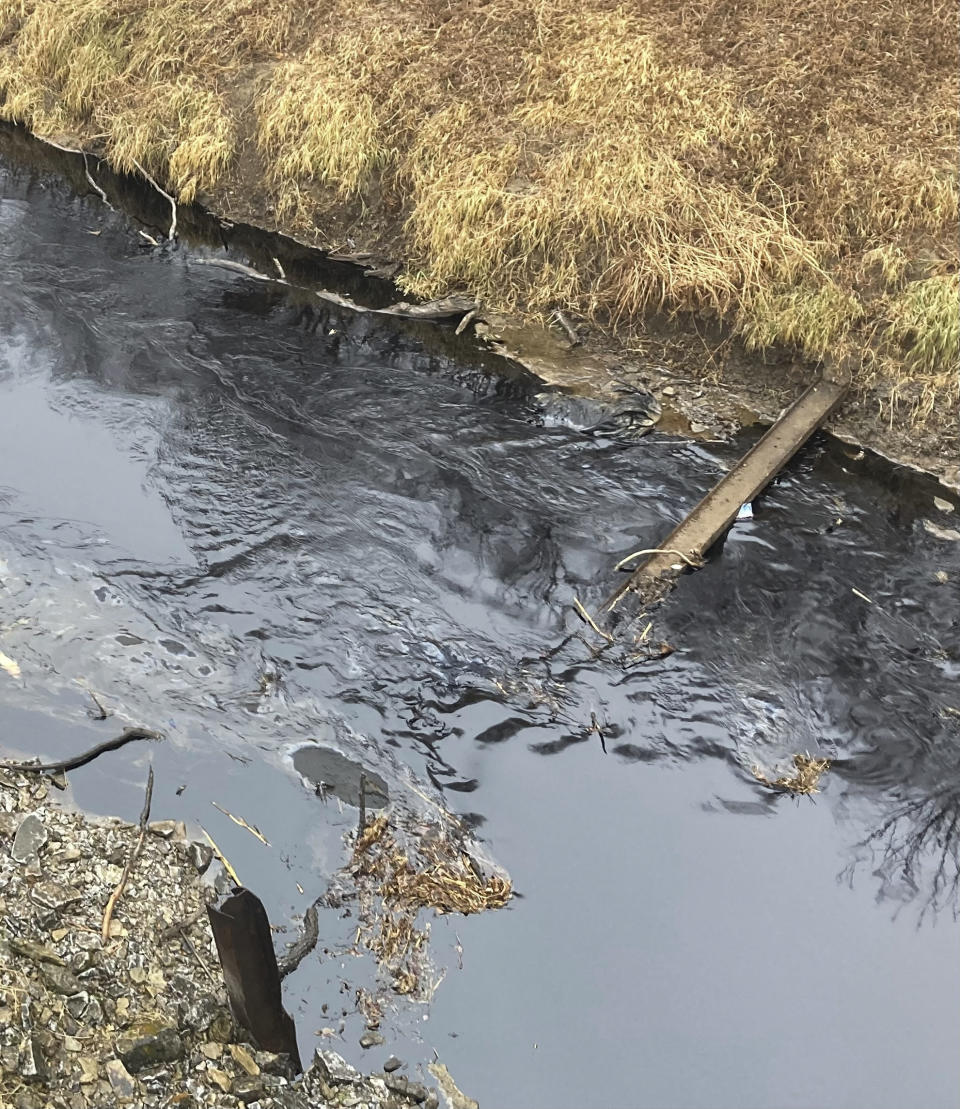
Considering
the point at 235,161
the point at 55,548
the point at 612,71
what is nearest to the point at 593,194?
the point at 612,71

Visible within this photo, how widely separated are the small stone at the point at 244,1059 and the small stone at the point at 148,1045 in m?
0.21

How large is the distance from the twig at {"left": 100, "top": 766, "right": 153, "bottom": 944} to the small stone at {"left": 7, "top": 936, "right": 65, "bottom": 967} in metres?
0.20

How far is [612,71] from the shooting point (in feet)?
34.6

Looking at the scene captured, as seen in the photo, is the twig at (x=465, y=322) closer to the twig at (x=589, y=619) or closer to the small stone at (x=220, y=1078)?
the twig at (x=589, y=619)

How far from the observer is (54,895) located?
444 cm

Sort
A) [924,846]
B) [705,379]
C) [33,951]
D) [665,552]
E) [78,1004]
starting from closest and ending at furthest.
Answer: [78,1004], [33,951], [924,846], [665,552], [705,379]

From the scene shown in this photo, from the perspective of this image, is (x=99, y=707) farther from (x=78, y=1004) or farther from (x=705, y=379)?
(x=705, y=379)

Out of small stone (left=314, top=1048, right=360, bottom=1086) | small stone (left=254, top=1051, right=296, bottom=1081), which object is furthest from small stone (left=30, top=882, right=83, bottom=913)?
small stone (left=314, top=1048, right=360, bottom=1086)

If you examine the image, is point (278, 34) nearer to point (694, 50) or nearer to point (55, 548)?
point (694, 50)

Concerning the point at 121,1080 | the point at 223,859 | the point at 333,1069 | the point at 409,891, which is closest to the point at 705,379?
the point at 409,891

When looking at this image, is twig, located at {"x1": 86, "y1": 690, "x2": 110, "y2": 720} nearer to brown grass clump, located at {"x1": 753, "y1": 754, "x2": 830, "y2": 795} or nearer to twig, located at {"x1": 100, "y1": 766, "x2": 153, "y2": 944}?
twig, located at {"x1": 100, "y1": 766, "x2": 153, "y2": 944}

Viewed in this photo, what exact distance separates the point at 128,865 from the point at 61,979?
2.27 feet

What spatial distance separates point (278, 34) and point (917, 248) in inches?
318

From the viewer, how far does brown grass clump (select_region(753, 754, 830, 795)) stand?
221 inches
